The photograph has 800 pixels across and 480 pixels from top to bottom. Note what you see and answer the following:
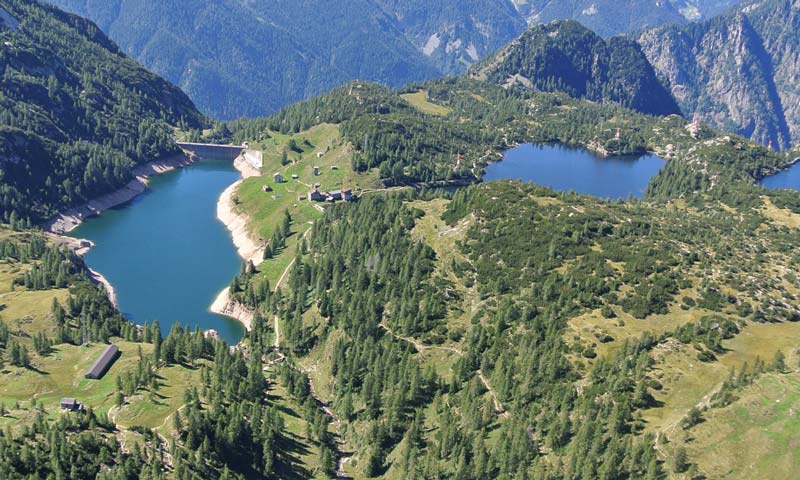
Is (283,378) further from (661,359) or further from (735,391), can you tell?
(735,391)

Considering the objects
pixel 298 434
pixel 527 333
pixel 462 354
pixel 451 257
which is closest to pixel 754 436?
pixel 527 333

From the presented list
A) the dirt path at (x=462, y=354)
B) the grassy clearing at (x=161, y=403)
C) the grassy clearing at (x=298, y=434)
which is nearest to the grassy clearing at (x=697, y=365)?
the dirt path at (x=462, y=354)

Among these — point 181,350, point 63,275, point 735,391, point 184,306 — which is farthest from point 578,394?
point 63,275

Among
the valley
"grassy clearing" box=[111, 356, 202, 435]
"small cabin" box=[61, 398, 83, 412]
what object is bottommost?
"small cabin" box=[61, 398, 83, 412]

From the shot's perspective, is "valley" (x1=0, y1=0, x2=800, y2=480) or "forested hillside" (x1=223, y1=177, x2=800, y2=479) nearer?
"valley" (x1=0, y1=0, x2=800, y2=480)

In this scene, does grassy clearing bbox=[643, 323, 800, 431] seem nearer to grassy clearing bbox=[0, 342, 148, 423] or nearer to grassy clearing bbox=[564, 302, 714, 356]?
grassy clearing bbox=[564, 302, 714, 356]

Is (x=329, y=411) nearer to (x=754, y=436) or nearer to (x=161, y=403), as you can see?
(x=161, y=403)

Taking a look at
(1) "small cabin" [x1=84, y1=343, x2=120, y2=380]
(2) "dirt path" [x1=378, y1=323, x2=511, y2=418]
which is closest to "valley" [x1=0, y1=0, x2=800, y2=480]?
(2) "dirt path" [x1=378, y1=323, x2=511, y2=418]

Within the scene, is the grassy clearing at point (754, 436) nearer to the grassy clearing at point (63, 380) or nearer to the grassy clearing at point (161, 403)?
the grassy clearing at point (161, 403)
